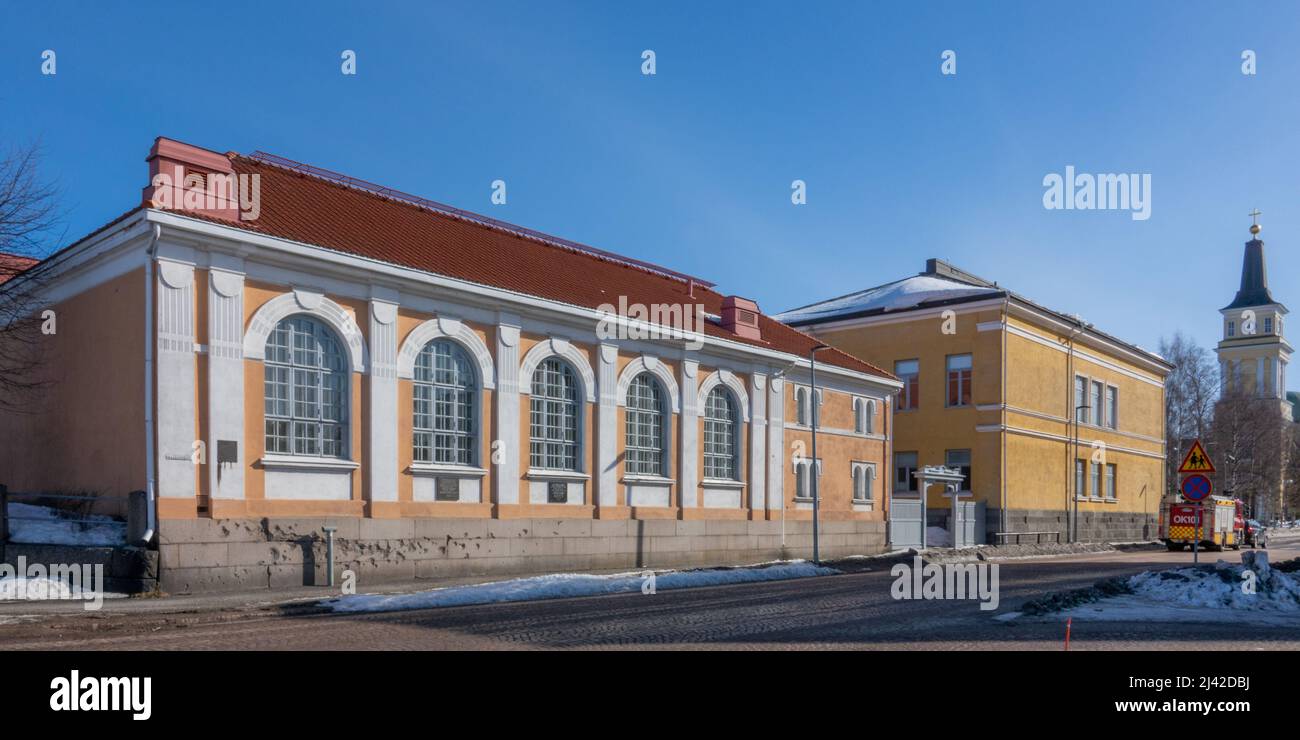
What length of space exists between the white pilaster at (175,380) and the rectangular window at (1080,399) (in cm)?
4305

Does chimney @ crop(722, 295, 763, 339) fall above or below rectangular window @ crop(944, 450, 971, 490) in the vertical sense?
above

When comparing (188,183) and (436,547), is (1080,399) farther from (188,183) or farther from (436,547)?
(188,183)

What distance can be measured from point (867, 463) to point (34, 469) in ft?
84.6

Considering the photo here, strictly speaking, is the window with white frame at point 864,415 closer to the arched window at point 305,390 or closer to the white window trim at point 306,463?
the white window trim at point 306,463

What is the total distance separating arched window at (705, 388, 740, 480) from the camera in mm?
30391

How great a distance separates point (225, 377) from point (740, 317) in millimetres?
17581

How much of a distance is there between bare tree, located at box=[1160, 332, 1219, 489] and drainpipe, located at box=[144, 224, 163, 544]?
70400 millimetres

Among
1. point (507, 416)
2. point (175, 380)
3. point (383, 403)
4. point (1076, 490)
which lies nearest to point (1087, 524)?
point (1076, 490)

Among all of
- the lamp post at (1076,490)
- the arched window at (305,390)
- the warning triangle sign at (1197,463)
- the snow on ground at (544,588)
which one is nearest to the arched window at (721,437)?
the snow on ground at (544,588)

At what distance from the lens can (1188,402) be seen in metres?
72.6

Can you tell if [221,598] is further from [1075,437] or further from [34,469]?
[1075,437]

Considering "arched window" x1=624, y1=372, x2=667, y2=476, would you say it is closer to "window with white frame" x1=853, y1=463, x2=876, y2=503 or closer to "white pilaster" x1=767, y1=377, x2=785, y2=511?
"white pilaster" x1=767, y1=377, x2=785, y2=511

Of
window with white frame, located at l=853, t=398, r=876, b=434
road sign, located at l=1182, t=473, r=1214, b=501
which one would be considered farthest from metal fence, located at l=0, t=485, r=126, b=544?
window with white frame, located at l=853, t=398, r=876, b=434
